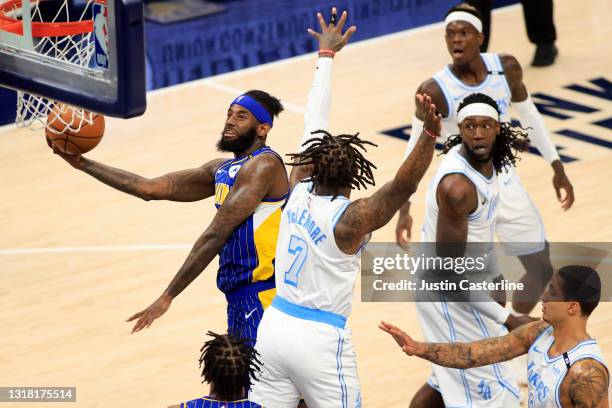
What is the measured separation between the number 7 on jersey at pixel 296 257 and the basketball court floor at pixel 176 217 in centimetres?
182

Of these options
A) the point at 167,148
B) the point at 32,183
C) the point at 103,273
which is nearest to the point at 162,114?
the point at 167,148

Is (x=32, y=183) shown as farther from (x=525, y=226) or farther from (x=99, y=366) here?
(x=525, y=226)

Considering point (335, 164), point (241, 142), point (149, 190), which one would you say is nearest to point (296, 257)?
point (335, 164)

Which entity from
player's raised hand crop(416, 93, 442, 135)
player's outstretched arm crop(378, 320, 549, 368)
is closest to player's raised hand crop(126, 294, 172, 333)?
player's outstretched arm crop(378, 320, 549, 368)

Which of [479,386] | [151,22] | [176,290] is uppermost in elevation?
[176,290]

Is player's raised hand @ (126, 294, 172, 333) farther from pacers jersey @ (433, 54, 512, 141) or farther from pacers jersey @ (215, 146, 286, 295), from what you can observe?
pacers jersey @ (433, 54, 512, 141)

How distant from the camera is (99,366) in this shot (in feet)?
26.8

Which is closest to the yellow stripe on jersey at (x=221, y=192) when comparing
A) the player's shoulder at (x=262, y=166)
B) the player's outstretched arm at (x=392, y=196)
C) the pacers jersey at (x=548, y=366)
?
the player's shoulder at (x=262, y=166)

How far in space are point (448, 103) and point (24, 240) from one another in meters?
3.82

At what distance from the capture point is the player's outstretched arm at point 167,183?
683 centimetres

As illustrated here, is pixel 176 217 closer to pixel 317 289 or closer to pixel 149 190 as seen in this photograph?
pixel 149 190

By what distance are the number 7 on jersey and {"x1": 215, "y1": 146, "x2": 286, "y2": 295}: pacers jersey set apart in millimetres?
559

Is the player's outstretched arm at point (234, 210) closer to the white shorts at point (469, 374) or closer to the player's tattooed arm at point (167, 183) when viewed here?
the player's tattooed arm at point (167, 183)

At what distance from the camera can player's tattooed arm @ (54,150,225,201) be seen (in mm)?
6832
